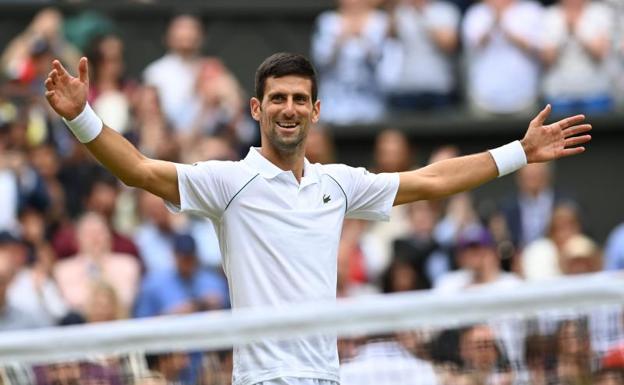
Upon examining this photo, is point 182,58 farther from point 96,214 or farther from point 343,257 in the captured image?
point 343,257

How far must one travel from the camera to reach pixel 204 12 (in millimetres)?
18125

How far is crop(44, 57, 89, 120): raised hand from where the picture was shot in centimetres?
736

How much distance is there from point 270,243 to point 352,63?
31.0ft

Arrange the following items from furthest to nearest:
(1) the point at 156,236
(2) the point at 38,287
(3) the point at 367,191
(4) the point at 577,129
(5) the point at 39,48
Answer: (5) the point at 39,48 < (1) the point at 156,236 < (2) the point at 38,287 < (4) the point at 577,129 < (3) the point at 367,191

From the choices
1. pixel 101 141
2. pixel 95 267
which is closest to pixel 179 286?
pixel 95 267

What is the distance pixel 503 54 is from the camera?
16.9 m

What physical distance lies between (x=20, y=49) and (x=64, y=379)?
397 inches

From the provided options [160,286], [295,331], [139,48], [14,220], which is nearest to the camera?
[295,331]

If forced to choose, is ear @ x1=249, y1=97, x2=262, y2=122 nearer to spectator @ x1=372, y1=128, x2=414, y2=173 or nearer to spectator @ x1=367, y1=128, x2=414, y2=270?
spectator @ x1=367, y1=128, x2=414, y2=270

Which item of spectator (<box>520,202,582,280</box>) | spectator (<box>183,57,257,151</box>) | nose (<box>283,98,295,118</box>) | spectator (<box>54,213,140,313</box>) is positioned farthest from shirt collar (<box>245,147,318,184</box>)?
spectator (<box>183,57,257,151</box>)

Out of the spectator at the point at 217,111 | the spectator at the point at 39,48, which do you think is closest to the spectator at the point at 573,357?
the spectator at the point at 217,111

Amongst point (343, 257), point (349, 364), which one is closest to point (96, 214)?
point (343, 257)

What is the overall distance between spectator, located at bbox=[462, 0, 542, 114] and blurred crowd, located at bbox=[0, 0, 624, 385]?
0.02m

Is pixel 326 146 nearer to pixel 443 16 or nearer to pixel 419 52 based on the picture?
pixel 419 52
